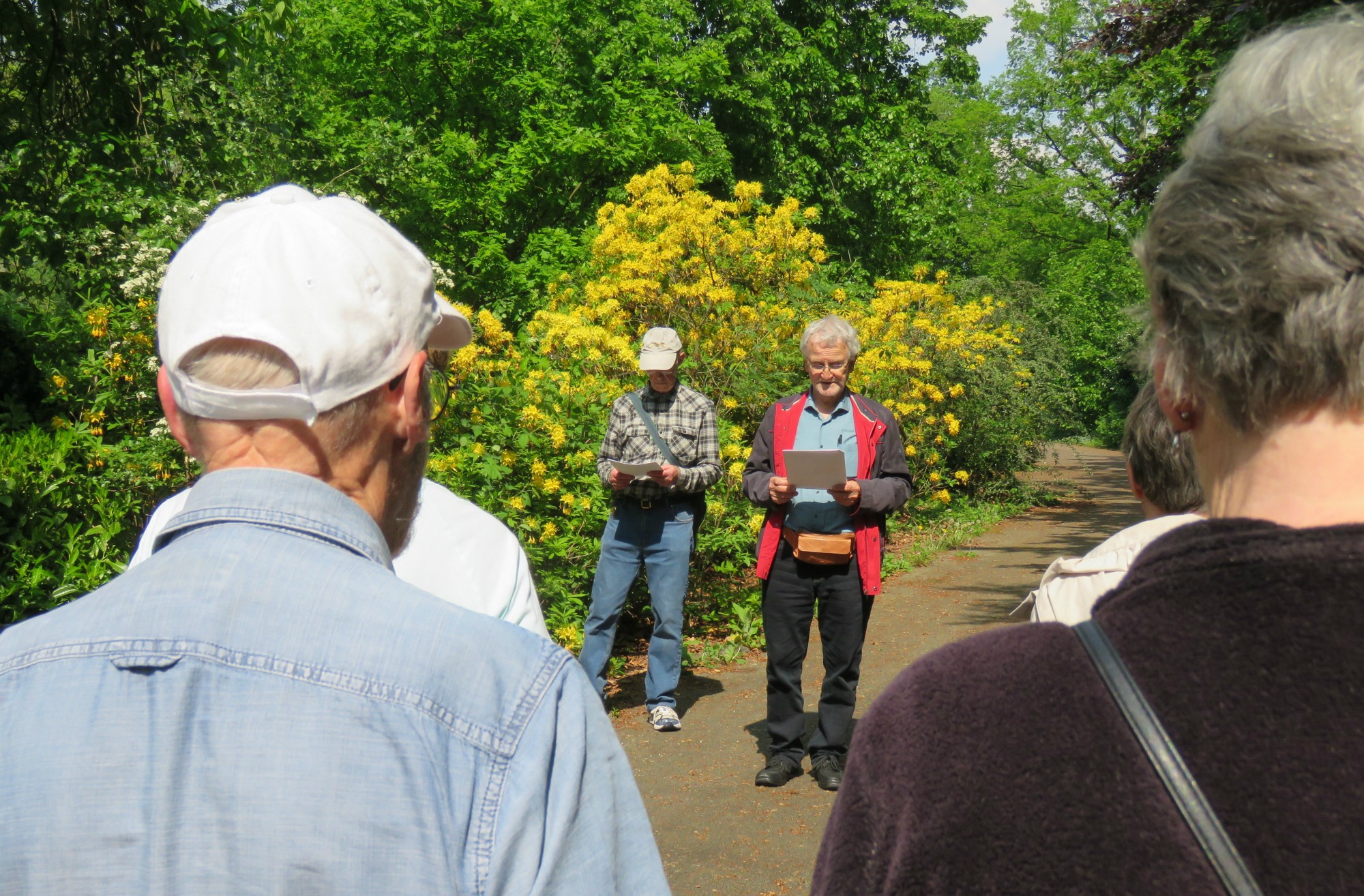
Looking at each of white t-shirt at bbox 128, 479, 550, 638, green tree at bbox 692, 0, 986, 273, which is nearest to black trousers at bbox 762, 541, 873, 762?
white t-shirt at bbox 128, 479, 550, 638

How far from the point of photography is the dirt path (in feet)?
14.7

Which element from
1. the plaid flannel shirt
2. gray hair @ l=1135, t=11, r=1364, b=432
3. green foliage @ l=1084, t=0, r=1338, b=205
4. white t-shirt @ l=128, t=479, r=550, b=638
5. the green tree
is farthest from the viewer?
the green tree

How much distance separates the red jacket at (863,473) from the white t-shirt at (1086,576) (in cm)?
236

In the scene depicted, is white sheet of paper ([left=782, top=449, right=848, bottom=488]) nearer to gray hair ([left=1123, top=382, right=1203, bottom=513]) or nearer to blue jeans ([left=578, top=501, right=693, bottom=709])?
blue jeans ([left=578, top=501, right=693, bottom=709])

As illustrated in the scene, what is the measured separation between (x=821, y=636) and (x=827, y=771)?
622 mm

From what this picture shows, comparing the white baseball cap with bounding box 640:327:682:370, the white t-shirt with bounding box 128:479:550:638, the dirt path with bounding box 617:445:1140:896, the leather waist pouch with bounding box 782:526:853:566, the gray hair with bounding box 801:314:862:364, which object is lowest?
the dirt path with bounding box 617:445:1140:896

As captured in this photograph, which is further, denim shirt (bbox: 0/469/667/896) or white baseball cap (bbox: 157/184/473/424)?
white baseball cap (bbox: 157/184/473/424)

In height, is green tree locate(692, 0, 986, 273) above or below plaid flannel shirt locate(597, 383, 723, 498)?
above

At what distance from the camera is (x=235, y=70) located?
1047 cm

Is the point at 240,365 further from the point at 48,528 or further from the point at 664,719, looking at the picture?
the point at 664,719

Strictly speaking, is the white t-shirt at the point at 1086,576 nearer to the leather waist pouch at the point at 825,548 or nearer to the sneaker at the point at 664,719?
the leather waist pouch at the point at 825,548

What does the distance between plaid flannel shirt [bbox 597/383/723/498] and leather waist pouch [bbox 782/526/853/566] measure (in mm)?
1000

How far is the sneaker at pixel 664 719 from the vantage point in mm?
6039

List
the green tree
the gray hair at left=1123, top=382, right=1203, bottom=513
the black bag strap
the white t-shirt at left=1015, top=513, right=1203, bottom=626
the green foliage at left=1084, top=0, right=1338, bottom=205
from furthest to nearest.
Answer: the green tree → the green foliage at left=1084, top=0, right=1338, bottom=205 → the gray hair at left=1123, top=382, right=1203, bottom=513 → the white t-shirt at left=1015, top=513, right=1203, bottom=626 → the black bag strap
